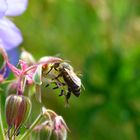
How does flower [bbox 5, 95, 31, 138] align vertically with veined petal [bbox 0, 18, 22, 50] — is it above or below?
below

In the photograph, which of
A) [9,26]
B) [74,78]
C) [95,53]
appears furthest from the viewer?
[95,53]

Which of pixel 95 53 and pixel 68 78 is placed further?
pixel 95 53

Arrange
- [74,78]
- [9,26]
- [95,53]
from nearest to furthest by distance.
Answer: [74,78] → [9,26] → [95,53]

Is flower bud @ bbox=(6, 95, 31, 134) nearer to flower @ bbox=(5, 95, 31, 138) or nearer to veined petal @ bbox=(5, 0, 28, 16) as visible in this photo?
flower @ bbox=(5, 95, 31, 138)

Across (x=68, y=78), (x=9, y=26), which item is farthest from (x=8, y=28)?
(x=68, y=78)

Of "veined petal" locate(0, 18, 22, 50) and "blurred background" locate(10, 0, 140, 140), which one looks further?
"blurred background" locate(10, 0, 140, 140)

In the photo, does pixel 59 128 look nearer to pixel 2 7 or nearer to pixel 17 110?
pixel 17 110

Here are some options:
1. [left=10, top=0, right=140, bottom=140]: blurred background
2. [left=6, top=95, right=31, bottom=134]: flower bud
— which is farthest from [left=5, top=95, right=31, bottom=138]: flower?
[left=10, top=0, right=140, bottom=140]: blurred background
